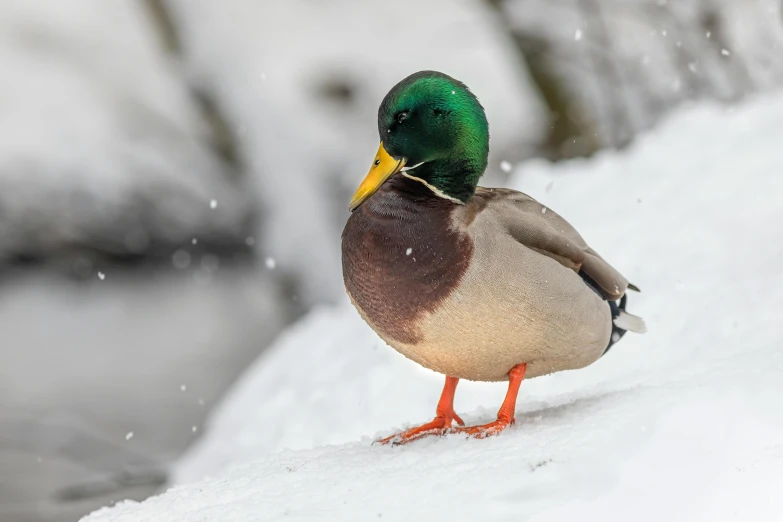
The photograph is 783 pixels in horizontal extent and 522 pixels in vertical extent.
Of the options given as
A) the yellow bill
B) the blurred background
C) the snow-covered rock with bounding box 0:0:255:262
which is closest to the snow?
the yellow bill

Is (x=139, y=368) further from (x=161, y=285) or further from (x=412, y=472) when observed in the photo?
(x=412, y=472)

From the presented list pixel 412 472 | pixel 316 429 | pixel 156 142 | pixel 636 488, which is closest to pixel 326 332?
pixel 316 429

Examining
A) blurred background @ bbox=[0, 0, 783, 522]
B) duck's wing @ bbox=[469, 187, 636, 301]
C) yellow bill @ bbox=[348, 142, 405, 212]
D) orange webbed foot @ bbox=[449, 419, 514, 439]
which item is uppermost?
blurred background @ bbox=[0, 0, 783, 522]

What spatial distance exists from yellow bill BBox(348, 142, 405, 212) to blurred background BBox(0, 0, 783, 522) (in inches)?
134

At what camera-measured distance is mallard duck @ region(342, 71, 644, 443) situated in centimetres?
218

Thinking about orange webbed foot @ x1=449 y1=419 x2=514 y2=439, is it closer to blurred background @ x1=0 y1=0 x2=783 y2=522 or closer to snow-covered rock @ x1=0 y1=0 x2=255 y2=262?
blurred background @ x1=0 y1=0 x2=783 y2=522

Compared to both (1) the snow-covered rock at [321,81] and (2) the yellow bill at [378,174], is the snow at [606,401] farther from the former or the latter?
(1) the snow-covered rock at [321,81]

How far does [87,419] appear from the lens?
538 centimetres

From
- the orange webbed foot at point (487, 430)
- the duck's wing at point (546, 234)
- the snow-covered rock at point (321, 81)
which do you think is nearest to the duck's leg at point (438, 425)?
the orange webbed foot at point (487, 430)

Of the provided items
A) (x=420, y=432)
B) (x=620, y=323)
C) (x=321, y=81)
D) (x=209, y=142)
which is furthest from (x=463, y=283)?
(x=321, y=81)

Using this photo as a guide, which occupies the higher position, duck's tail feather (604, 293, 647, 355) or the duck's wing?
the duck's wing

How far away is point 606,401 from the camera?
2393mm

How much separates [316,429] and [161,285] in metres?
2.73

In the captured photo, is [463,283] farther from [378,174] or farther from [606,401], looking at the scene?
[606,401]
